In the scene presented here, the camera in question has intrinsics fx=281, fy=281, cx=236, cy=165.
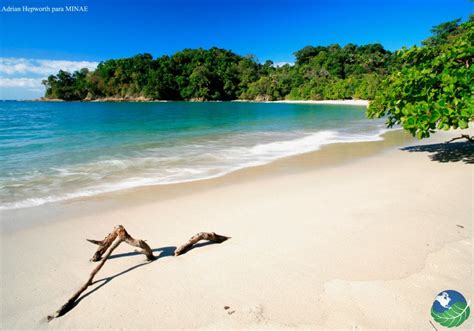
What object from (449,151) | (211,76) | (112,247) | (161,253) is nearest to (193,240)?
(161,253)

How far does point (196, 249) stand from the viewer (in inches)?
138

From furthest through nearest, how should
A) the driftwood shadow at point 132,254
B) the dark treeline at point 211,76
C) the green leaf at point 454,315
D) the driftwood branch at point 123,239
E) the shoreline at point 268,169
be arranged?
the dark treeline at point 211,76 < the shoreline at point 268,169 < the driftwood branch at point 123,239 < the driftwood shadow at point 132,254 < the green leaf at point 454,315

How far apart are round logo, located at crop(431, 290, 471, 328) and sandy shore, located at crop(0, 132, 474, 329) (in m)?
0.08

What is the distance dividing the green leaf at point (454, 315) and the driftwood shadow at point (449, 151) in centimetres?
721

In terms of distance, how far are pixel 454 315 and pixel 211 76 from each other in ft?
398

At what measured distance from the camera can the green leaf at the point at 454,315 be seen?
227cm

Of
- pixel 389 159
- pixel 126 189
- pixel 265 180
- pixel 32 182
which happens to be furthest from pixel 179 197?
pixel 389 159

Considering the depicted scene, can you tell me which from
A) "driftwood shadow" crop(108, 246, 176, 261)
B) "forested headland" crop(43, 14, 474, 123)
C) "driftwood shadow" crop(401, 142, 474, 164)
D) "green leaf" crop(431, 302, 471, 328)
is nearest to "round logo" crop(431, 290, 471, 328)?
"green leaf" crop(431, 302, 471, 328)

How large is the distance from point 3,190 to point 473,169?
36.8 feet

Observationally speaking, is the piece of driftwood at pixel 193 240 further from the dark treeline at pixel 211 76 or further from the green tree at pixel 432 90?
the dark treeline at pixel 211 76

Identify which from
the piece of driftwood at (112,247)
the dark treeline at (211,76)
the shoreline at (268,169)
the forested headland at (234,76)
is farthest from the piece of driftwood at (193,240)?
the dark treeline at (211,76)

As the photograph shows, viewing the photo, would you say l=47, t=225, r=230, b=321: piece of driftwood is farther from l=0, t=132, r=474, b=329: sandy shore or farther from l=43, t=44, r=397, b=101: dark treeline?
l=43, t=44, r=397, b=101: dark treeline

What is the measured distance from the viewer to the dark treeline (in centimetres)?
10288

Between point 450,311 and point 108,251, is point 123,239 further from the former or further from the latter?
point 450,311
